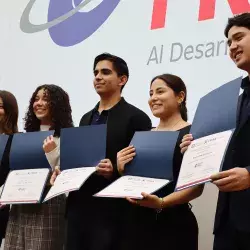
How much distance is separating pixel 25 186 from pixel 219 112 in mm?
856

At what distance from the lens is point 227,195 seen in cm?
124

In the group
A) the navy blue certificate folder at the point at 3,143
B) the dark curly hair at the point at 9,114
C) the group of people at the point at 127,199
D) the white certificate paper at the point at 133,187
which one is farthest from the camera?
the dark curly hair at the point at 9,114

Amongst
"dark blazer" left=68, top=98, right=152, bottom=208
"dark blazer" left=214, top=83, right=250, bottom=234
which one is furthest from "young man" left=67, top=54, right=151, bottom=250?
"dark blazer" left=214, top=83, right=250, bottom=234

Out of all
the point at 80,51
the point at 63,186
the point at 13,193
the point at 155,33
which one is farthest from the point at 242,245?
the point at 80,51

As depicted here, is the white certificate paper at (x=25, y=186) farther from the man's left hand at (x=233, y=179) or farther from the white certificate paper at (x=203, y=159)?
the man's left hand at (x=233, y=179)

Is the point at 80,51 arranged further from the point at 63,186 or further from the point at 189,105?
the point at 63,186

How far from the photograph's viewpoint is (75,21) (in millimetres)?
2740

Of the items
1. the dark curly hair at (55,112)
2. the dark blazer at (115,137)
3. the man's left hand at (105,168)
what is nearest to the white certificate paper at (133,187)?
the man's left hand at (105,168)

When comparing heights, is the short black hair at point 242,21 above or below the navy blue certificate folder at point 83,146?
above

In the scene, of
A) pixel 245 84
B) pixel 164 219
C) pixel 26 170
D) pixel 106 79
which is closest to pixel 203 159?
pixel 245 84

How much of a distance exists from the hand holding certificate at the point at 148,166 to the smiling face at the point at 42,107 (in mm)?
587

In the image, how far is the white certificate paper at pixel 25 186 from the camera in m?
1.71

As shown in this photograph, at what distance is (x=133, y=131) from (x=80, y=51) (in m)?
1.06

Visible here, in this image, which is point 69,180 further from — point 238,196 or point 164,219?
point 238,196
